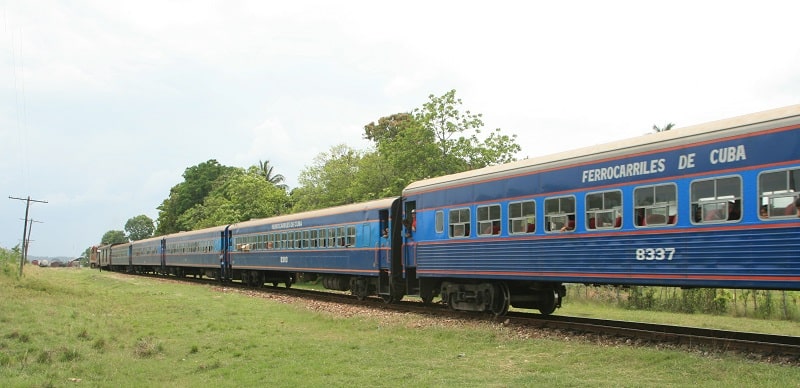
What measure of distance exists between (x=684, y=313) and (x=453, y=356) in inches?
412

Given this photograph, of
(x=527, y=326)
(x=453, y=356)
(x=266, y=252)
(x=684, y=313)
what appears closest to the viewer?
(x=453, y=356)

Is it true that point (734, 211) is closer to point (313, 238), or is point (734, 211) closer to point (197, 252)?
point (313, 238)

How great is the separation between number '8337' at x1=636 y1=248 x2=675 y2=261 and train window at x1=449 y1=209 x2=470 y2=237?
16.8ft

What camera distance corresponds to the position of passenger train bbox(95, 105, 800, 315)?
9.84m

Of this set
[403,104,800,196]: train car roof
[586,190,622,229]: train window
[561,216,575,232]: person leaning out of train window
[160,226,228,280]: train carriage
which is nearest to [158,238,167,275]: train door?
[160,226,228,280]: train carriage

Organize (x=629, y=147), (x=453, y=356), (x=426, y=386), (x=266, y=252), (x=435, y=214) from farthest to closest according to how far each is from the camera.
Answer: (x=266, y=252), (x=435, y=214), (x=629, y=147), (x=453, y=356), (x=426, y=386)

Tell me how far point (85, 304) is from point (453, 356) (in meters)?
14.7

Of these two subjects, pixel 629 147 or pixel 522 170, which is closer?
pixel 629 147

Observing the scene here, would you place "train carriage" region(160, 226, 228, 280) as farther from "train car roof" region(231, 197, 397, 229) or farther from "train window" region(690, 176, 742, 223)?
"train window" region(690, 176, 742, 223)

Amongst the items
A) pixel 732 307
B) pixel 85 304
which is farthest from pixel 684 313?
pixel 85 304

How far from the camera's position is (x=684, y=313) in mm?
18891

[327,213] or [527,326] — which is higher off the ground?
[327,213]

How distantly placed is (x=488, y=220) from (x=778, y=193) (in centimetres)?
672

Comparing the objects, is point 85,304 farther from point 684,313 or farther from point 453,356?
point 684,313
